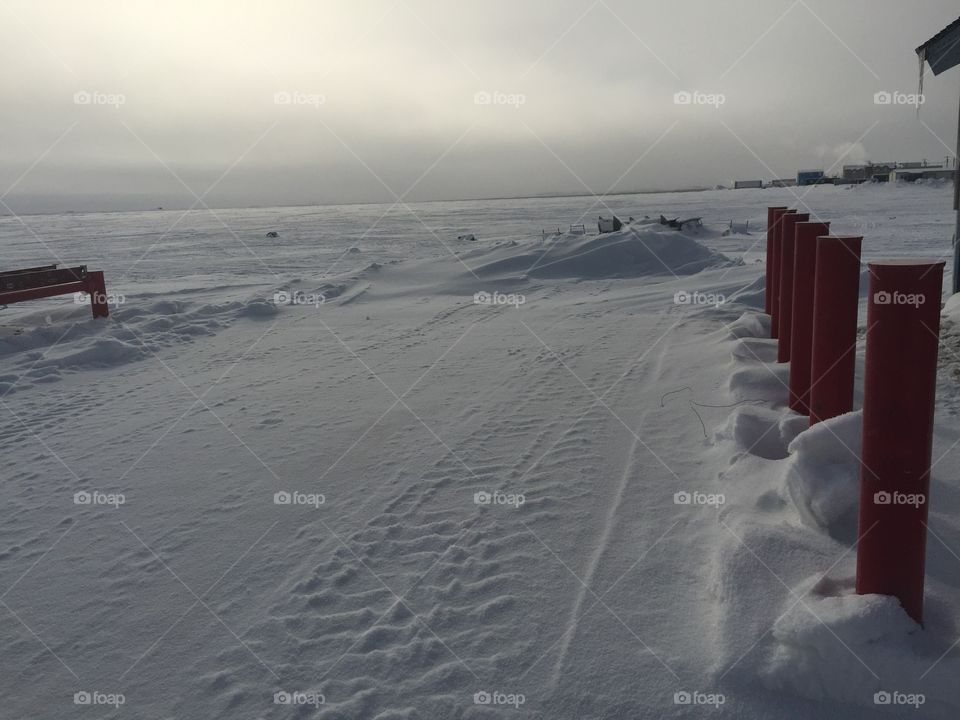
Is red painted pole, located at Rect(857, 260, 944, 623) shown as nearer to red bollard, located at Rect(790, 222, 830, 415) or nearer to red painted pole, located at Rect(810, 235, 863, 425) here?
red painted pole, located at Rect(810, 235, 863, 425)

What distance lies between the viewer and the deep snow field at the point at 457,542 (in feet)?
7.96

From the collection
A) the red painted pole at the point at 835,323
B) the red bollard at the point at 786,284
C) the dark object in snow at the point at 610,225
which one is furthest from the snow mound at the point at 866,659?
the dark object in snow at the point at 610,225

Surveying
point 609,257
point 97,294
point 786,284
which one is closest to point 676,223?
point 609,257

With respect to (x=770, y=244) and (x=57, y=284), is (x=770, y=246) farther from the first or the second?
(x=57, y=284)

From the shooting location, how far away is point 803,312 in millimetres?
4316

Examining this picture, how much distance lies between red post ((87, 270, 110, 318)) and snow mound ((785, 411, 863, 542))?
33.7 feet

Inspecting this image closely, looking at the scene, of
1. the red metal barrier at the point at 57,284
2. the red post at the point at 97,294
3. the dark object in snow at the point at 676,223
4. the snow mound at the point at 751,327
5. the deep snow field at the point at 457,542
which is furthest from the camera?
the dark object in snow at the point at 676,223

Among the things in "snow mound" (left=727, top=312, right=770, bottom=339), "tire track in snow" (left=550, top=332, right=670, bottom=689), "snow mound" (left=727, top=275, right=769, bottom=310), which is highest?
"snow mound" (left=727, top=275, right=769, bottom=310)

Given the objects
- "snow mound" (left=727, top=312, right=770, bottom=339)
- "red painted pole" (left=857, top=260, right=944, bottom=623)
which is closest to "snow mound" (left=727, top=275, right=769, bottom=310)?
"snow mound" (left=727, top=312, right=770, bottom=339)

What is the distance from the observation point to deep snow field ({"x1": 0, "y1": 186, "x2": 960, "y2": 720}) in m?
2.43

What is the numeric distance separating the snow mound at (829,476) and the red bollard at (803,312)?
1.17 m

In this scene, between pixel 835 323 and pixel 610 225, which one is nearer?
pixel 835 323

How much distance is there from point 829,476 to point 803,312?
1553mm

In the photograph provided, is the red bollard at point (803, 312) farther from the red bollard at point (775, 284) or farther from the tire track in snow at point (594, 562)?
the red bollard at point (775, 284)
